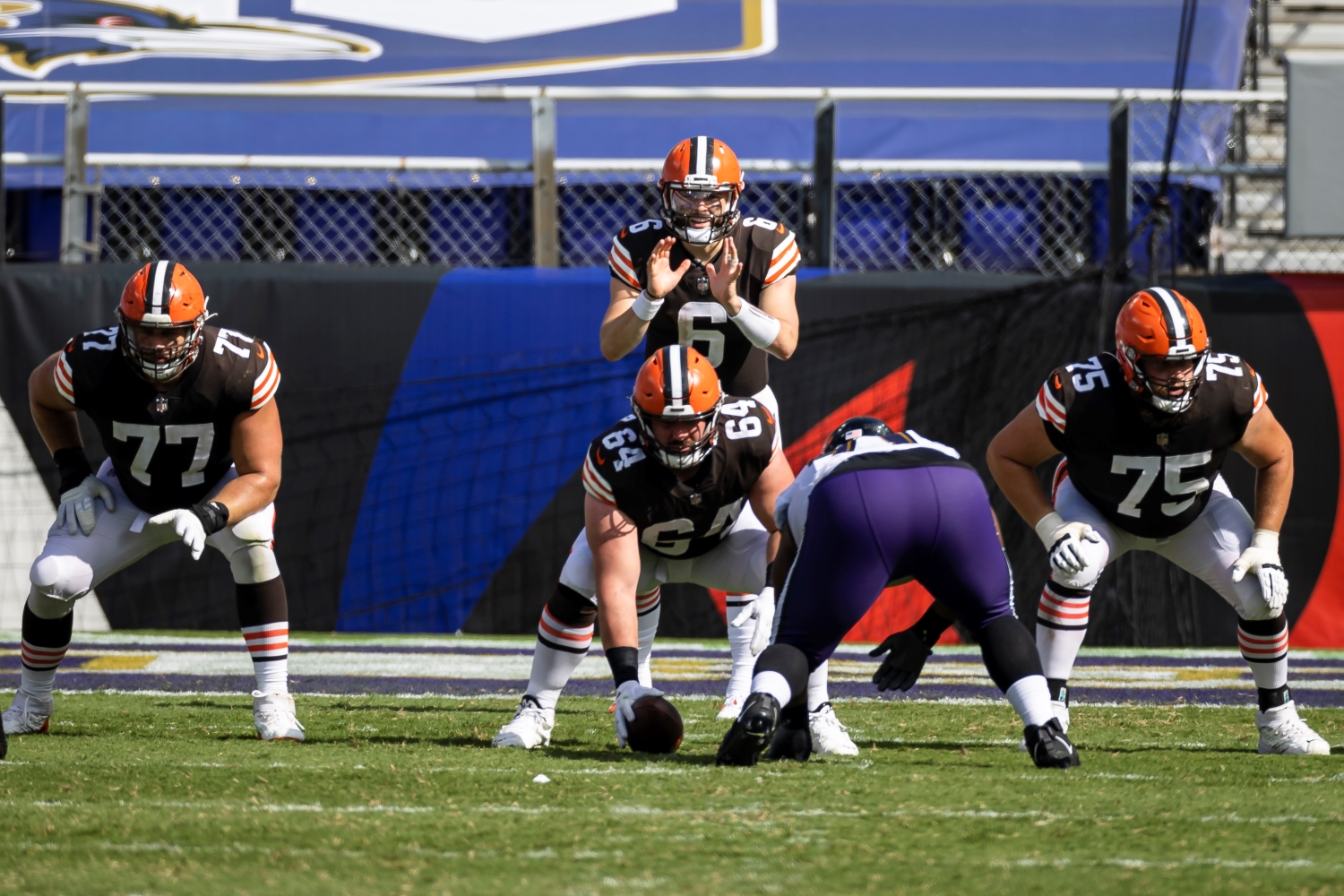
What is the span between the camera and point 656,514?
15.3ft

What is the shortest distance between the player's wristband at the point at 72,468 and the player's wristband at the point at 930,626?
8.89 feet

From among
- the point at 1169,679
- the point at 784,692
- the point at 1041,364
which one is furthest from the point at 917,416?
the point at 784,692

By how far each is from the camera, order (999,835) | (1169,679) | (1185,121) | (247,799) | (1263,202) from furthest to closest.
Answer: (1263,202)
(1185,121)
(1169,679)
(247,799)
(999,835)

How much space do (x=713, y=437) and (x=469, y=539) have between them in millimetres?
4424

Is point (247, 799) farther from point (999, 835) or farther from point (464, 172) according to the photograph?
point (464, 172)

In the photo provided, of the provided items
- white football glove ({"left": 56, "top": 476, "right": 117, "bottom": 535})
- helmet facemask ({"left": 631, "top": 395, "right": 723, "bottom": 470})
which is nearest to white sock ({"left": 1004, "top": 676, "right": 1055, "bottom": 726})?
helmet facemask ({"left": 631, "top": 395, "right": 723, "bottom": 470})

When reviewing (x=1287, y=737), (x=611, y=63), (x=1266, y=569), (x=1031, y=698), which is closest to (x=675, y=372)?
(x=1031, y=698)

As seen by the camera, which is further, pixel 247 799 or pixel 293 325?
pixel 293 325

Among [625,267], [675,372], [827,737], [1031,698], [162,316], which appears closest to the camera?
[1031,698]

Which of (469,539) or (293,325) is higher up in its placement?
(293,325)

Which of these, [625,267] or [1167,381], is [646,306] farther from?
[1167,381]

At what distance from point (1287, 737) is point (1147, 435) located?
1.00 m

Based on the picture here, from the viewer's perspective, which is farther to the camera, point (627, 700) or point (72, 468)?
point (72, 468)

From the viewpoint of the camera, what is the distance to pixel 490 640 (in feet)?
28.2
